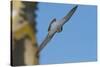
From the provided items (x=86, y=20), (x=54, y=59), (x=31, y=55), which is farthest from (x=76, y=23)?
(x=31, y=55)

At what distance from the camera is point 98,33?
2.07 m

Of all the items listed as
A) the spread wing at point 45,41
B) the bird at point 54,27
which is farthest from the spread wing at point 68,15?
the spread wing at point 45,41

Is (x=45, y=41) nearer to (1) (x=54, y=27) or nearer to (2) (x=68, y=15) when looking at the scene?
(1) (x=54, y=27)

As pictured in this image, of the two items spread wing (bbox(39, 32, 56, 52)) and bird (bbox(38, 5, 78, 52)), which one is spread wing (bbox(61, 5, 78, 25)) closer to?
bird (bbox(38, 5, 78, 52))

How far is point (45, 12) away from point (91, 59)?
631 millimetres

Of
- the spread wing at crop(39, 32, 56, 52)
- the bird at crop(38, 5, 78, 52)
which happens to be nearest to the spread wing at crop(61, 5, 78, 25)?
the bird at crop(38, 5, 78, 52)

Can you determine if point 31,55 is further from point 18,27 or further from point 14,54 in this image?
point 18,27

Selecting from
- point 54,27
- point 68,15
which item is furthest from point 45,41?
point 68,15

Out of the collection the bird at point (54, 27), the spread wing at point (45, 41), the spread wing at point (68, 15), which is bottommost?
the spread wing at point (45, 41)

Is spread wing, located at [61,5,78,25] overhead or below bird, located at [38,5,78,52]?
overhead

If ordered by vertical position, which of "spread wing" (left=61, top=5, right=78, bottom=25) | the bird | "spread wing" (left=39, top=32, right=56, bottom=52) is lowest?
"spread wing" (left=39, top=32, right=56, bottom=52)

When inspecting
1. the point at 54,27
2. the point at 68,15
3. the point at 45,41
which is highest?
the point at 68,15

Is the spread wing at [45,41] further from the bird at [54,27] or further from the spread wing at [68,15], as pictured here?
the spread wing at [68,15]

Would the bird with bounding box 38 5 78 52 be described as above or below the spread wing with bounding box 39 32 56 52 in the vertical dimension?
above
